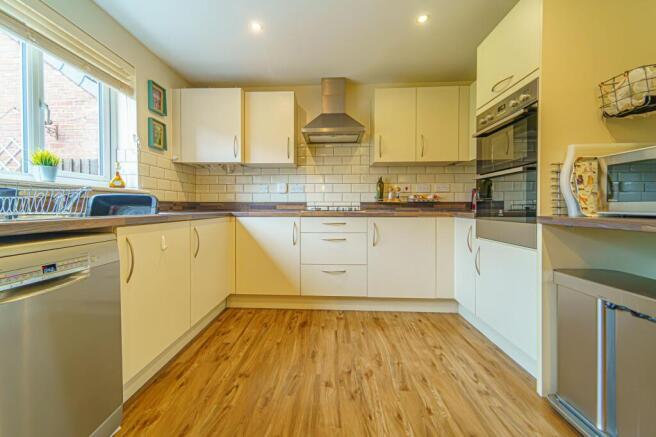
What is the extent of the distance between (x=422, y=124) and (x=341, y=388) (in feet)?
7.73

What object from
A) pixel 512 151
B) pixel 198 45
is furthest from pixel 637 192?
pixel 198 45

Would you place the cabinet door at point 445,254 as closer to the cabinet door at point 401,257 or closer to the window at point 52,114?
the cabinet door at point 401,257

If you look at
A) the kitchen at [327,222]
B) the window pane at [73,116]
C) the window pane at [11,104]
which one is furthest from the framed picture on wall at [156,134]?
the window pane at [11,104]

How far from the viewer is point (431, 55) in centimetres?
246

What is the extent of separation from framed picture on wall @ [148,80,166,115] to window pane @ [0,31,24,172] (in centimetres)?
88

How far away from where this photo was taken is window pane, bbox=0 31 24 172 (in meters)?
1.47

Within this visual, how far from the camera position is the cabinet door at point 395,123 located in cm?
274

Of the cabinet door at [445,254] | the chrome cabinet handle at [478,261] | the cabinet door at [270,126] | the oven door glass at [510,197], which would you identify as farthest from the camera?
the cabinet door at [270,126]

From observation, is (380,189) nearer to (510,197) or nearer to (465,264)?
(465,264)

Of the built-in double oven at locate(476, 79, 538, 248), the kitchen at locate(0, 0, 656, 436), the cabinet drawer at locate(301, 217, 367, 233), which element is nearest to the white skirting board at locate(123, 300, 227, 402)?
the kitchen at locate(0, 0, 656, 436)

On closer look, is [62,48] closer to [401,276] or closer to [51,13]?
[51,13]

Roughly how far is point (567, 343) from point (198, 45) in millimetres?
3051

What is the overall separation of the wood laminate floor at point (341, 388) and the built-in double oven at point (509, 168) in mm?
758

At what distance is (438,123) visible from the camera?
108 inches
